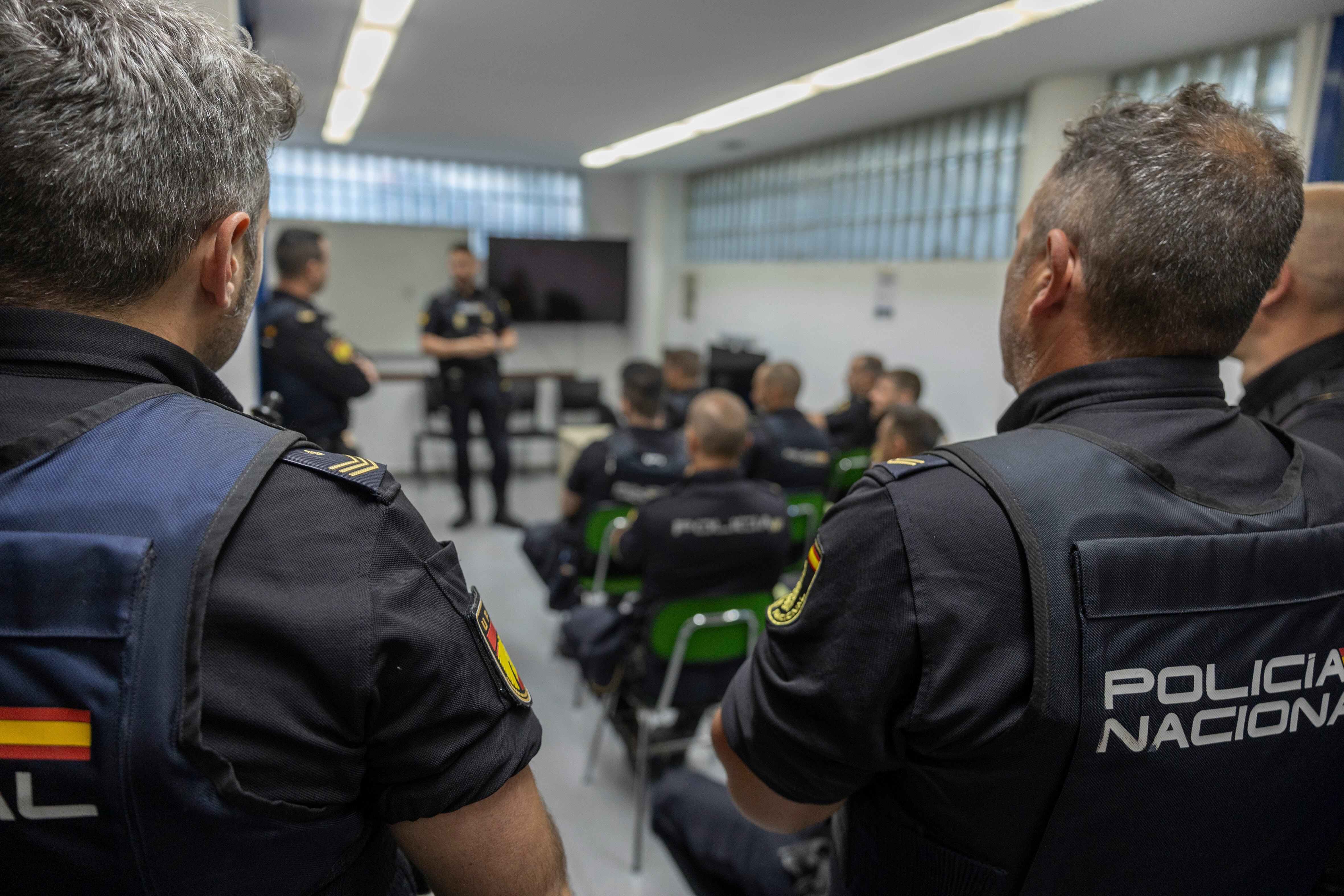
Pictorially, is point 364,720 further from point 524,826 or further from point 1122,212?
point 1122,212

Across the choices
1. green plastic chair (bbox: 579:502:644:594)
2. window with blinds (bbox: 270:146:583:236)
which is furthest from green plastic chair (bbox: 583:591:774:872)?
window with blinds (bbox: 270:146:583:236)

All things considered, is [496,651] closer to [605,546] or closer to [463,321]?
[605,546]

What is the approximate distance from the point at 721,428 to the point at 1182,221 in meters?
1.57

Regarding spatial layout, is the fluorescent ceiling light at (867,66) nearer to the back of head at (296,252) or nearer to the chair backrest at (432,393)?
the back of head at (296,252)

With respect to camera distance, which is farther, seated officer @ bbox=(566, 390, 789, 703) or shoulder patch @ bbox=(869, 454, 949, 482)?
seated officer @ bbox=(566, 390, 789, 703)

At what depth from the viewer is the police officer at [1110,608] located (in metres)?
0.74

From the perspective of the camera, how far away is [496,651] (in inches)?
27.2

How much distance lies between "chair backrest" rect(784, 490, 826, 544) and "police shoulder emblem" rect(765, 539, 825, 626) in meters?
1.98

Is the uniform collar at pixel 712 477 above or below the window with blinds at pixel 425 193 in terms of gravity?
below

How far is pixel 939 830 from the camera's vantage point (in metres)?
0.82

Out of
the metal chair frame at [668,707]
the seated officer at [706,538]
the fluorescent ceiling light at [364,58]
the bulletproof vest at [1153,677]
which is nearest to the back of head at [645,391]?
the seated officer at [706,538]

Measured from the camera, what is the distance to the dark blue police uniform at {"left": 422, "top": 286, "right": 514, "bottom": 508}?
507 cm

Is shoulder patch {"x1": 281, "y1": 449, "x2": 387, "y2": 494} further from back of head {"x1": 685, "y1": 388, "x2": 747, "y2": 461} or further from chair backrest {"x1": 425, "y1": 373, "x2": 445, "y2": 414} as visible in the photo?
chair backrest {"x1": 425, "y1": 373, "x2": 445, "y2": 414}

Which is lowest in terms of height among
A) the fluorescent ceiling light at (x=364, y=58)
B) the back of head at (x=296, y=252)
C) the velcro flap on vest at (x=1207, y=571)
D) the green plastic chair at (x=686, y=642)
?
the green plastic chair at (x=686, y=642)
